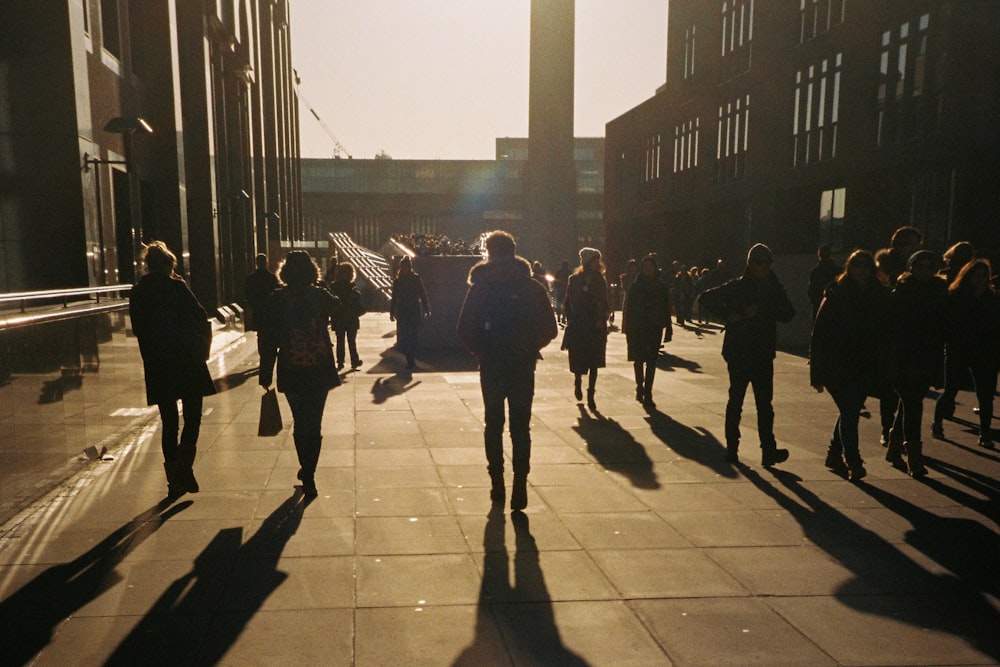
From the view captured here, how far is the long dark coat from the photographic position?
907 centimetres

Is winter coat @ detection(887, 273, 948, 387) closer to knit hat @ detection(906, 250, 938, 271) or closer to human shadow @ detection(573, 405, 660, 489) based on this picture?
knit hat @ detection(906, 250, 938, 271)

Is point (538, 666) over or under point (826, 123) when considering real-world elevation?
under

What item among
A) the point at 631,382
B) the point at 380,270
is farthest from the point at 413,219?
the point at 631,382

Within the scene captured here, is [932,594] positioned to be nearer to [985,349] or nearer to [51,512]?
[985,349]

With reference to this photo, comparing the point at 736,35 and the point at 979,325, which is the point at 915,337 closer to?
the point at 979,325

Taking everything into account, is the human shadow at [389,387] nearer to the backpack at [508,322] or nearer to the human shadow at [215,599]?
Result: the backpack at [508,322]

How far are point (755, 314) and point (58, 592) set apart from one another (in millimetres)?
Result: 4947

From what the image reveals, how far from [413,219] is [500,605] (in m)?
68.3

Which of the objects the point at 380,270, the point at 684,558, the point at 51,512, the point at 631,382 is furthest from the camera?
the point at 380,270

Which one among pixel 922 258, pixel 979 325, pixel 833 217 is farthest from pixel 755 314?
pixel 833 217

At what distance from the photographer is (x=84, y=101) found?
980cm

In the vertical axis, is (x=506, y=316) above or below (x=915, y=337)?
above

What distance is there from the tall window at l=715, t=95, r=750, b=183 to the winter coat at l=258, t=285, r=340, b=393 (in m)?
28.5

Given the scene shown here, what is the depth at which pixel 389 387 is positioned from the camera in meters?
11.2
